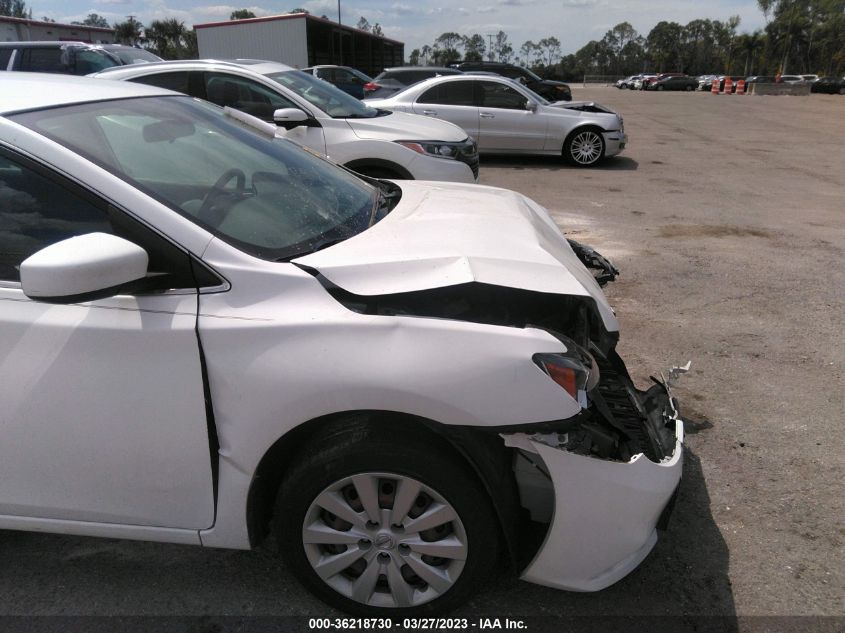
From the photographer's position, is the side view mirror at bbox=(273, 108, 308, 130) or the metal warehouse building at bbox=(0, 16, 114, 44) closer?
the side view mirror at bbox=(273, 108, 308, 130)

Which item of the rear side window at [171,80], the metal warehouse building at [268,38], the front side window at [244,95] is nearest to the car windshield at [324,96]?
the front side window at [244,95]

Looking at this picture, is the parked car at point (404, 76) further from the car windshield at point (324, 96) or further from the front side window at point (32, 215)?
the front side window at point (32, 215)

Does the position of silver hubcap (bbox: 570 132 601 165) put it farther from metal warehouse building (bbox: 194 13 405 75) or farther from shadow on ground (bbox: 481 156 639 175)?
metal warehouse building (bbox: 194 13 405 75)

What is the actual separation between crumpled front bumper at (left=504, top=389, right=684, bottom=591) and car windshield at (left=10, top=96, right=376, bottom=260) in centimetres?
114

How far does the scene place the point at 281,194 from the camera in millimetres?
2672

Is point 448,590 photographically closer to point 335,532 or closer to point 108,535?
point 335,532

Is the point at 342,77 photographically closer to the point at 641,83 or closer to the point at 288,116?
the point at 288,116

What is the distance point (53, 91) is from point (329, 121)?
442cm

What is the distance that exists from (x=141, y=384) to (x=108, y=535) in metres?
0.61

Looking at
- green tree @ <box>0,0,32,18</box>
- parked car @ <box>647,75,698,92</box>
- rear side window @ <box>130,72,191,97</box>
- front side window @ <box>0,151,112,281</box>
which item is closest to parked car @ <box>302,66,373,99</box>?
rear side window @ <box>130,72,191,97</box>

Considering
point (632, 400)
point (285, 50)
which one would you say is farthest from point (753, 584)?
point (285, 50)

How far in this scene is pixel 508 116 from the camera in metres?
11.9

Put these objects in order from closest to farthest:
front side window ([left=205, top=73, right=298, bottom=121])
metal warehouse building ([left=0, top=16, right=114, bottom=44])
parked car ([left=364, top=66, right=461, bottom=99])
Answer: front side window ([left=205, top=73, right=298, bottom=121]) → parked car ([left=364, top=66, right=461, bottom=99]) → metal warehouse building ([left=0, top=16, right=114, bottom=44])

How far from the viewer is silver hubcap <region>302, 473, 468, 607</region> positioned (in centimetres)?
207
